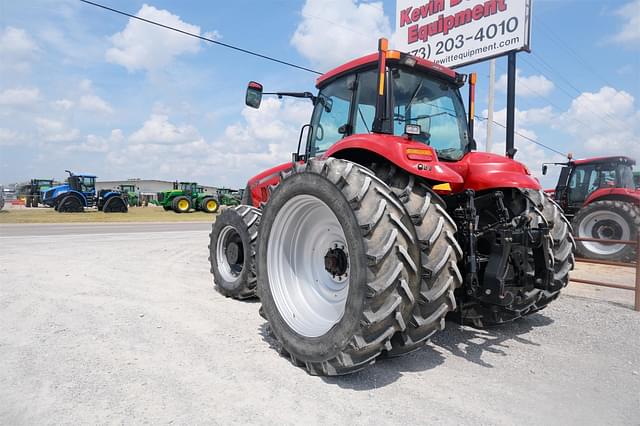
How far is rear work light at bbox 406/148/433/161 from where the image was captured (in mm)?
2861

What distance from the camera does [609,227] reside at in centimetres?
872

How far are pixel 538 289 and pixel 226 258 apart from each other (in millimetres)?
3680

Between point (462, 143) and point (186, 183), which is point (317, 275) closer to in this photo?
point (462, 143)

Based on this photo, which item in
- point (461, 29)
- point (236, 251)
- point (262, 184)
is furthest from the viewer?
point (461, 29)

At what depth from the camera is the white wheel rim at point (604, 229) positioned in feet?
28.0

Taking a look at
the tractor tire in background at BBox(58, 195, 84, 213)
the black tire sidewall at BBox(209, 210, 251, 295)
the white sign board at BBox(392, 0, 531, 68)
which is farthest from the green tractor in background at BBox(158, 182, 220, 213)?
the black tire sidewall at BBox(209, 210, 251, 295)

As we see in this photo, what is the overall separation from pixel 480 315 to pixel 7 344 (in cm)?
411

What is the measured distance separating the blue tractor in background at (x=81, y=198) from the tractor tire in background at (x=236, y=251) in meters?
22.5

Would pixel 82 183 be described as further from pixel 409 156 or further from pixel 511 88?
pixel 409 156

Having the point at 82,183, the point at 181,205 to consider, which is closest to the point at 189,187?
the point at 181,205

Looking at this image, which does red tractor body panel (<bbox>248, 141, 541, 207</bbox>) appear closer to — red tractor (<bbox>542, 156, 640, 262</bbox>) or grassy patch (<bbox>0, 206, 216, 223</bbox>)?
red tractor (<bbox>542, 156, 640, 262</bbox>)

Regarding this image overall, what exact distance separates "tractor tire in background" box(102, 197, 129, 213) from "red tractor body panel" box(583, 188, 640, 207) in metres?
24.8

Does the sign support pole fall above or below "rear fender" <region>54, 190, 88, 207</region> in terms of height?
above

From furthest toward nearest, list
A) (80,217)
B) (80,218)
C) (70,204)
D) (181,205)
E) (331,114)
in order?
(181,205)
(70,204)
(80,217)
(80,218)
(331,114)
